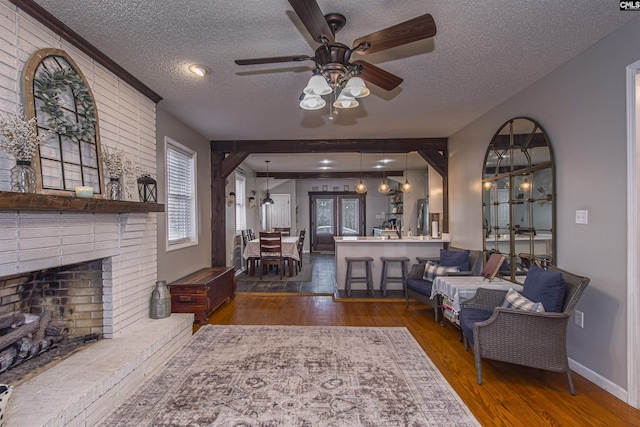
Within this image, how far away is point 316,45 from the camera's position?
2.42m

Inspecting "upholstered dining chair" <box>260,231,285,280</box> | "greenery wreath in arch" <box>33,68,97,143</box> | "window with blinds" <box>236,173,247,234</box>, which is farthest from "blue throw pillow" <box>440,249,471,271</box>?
"window with blinds" <box>236,173,247,234</box>

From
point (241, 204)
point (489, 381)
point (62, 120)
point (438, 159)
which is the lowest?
point (489, 381)

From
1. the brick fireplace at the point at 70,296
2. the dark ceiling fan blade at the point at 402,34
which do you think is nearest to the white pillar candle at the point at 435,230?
the dark ceiling fan blade at the point at 402,34

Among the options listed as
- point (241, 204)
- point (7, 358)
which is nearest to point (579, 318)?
point (7, 358)

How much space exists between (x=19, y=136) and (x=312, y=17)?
173cm

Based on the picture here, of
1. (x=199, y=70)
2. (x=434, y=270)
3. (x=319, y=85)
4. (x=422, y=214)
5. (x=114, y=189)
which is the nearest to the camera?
(x=319, y=85)

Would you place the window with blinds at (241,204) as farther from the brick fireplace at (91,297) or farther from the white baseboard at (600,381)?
the white baseboard at (600,381)

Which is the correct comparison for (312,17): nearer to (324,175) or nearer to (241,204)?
(241,204)

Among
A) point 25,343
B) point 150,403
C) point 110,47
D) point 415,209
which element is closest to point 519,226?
point 150,403

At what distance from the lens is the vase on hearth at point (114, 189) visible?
8.51 ft

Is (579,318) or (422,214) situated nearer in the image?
(579,318)

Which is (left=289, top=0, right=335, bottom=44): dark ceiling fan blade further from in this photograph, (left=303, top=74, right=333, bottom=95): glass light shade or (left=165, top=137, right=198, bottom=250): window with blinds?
(left=165, top=137, right=198, bottom=250): window with blinds

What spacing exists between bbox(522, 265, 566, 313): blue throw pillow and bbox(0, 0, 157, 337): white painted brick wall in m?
3.45

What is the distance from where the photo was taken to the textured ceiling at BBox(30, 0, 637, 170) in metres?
1.98
